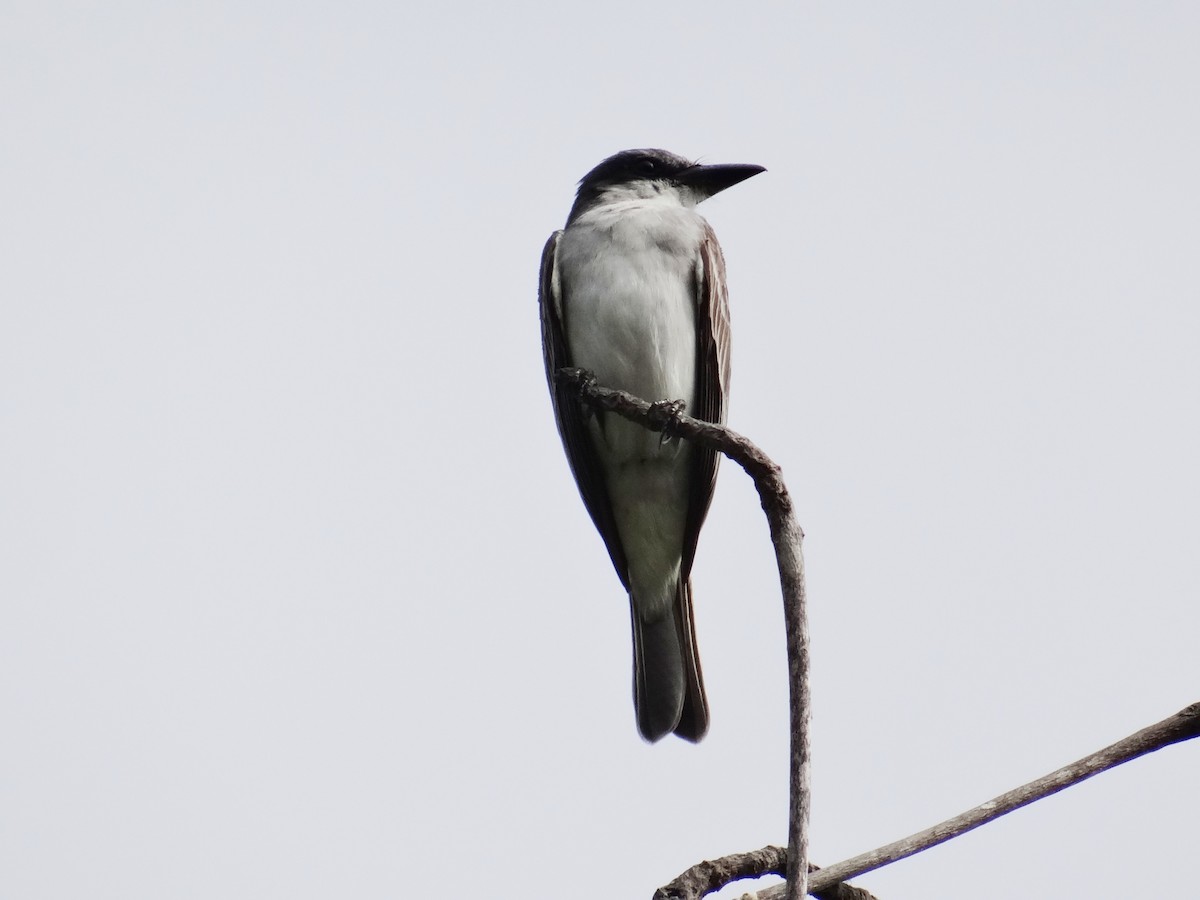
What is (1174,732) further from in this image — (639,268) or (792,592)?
(639,268)

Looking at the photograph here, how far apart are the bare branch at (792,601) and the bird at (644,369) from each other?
259 cm

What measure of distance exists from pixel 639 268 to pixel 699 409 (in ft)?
2.38

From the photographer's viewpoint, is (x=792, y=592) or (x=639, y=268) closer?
(x=792, y=592)

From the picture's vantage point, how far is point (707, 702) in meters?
5.24

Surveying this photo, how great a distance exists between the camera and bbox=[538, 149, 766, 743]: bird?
5.66 m

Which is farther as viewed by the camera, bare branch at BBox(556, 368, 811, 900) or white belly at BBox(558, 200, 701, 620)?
white belly at BBox(558, 200, 701, 620)

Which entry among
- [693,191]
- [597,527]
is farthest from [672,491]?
[693,191]

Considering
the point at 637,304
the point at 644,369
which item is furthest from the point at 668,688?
the point at 637,304

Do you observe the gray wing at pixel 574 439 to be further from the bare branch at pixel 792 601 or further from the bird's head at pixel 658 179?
the bare branch at pixel 792 601

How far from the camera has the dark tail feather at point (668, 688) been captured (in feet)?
16.4

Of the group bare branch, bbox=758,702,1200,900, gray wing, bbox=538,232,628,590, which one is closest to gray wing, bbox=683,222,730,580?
gray wing, bbox=538,232,628,590

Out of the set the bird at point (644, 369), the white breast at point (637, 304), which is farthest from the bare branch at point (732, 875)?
the white breast at point (637, 304)

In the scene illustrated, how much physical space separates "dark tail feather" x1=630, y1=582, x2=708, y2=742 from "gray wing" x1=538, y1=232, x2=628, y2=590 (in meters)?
0.62

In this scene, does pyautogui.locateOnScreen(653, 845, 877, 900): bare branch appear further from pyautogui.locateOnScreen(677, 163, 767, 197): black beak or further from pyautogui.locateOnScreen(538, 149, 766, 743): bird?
pyautogui.locateOnScreen(677, 163, 767, 197): black beak
